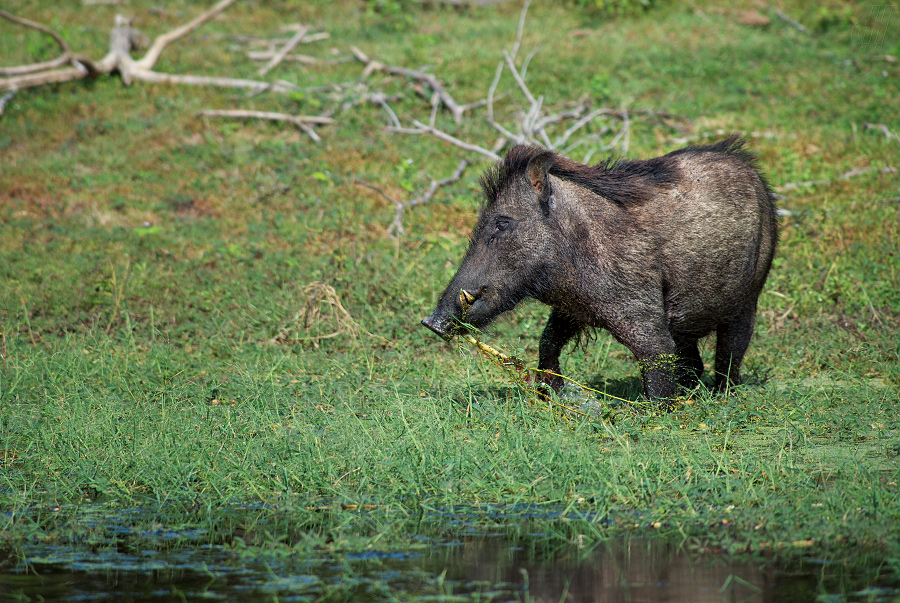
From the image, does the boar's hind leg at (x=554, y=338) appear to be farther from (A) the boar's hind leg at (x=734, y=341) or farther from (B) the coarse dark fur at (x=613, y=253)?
(A) the boar's hind leg at (x=734, y=341)

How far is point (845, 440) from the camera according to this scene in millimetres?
5441

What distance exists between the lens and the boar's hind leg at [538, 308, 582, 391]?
6.26 meters

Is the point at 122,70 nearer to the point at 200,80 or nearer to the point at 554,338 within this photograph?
the point at 200,80

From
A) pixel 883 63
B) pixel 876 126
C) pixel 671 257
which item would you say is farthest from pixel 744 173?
pixel 883 63

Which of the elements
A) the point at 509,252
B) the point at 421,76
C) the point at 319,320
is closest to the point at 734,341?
the point at 509,252

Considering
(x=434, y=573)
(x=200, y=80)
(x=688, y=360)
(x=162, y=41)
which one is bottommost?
(x=688, y=360)

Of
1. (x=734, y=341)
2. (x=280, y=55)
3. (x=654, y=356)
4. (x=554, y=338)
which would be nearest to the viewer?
(x=654, y=356)

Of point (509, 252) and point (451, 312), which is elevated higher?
point (509, 252)

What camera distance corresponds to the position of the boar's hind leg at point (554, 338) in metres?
6.26

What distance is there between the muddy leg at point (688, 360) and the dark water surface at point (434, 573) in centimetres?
260

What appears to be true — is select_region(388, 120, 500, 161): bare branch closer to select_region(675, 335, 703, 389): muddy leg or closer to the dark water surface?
select_region(675, 335, 703, 389): muddy leg

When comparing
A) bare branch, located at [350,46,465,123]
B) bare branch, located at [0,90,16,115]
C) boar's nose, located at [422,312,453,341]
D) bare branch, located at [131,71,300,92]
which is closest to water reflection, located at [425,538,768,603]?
boar's nose, located at [422,312,453,341]

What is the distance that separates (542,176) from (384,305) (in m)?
3.00

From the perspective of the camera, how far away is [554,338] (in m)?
6.28
